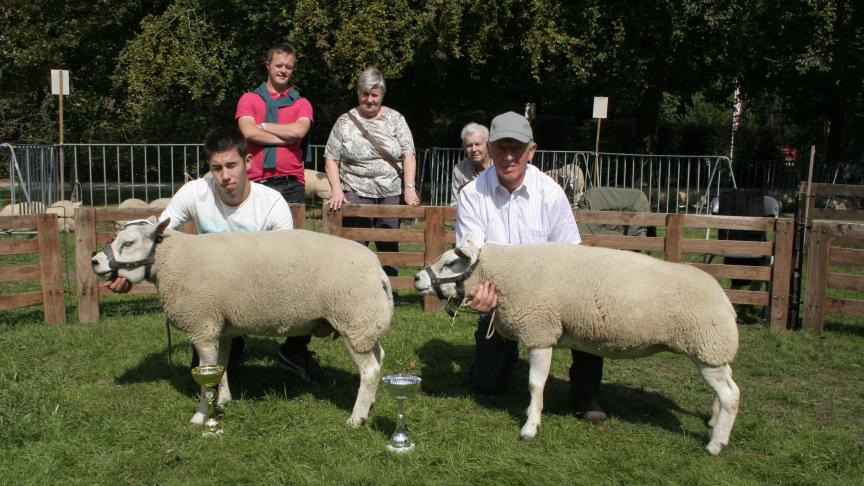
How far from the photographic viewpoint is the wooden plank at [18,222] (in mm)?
7410

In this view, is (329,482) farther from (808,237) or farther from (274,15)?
(274,15)

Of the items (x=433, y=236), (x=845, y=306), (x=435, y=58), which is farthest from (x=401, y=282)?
(x=435, y=58)

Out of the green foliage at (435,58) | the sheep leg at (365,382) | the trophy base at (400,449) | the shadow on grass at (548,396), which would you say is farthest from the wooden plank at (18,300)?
the green foliage at (435,58)

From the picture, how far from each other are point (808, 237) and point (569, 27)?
12.4 metres

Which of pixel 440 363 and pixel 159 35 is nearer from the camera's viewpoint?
pixel 440 363

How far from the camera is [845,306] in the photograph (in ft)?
26.1

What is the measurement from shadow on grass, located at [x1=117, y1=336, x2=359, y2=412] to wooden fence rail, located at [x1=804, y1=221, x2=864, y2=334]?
197 inches

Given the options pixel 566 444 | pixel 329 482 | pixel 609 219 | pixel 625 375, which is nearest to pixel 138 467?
pixel 329 482

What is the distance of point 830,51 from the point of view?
19.4m

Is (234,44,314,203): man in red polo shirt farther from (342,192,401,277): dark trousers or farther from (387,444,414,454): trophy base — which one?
(387,444,414,454): trophy base

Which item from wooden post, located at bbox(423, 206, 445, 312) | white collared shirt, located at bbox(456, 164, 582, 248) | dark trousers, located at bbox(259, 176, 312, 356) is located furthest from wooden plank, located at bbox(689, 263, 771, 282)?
dark trousers, located at bbox(259, 176, 312, 356)

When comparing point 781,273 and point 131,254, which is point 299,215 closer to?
point 131,254

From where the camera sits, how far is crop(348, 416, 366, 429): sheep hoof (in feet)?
15.9

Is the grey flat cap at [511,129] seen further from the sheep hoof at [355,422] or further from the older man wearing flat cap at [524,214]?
the sheep hoof at [355,422]
